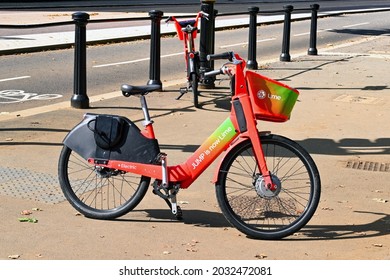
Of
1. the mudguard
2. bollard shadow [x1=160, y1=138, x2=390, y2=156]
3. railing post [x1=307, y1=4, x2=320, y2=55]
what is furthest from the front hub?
railing post [x1=307, y1=4, x2=320, y2=55]

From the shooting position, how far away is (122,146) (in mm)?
6465

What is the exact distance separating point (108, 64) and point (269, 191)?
12.4 metres

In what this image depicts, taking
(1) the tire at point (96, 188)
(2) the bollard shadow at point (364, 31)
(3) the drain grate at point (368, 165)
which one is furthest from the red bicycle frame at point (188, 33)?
(2) the bollard shadow at point (364, 31)

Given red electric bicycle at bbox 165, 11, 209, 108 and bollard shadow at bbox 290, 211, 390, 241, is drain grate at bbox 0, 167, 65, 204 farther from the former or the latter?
red electric bicycle at bbox 165, 11, 209, 108

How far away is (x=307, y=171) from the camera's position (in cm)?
623

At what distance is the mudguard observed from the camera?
254 inches

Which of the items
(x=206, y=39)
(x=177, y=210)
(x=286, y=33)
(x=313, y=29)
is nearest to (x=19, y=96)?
(x=206, y=39)

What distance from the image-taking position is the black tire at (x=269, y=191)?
6180 millimetres

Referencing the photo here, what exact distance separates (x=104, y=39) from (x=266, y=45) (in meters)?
4.31

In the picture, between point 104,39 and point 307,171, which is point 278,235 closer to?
point 307,171

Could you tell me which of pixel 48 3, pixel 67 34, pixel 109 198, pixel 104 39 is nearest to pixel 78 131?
pixel 109 198

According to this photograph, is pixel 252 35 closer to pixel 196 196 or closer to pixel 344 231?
pixel 196 196

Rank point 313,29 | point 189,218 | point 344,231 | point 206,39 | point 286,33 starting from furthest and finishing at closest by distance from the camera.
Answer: point 313,29
point 286,33
point 206,39
point 189,218
point 344,231

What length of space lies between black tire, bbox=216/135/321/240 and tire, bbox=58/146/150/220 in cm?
65
